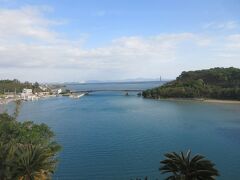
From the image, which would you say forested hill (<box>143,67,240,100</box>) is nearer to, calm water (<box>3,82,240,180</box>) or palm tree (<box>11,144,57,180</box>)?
calm water (<box>3,82,240,180</box>)

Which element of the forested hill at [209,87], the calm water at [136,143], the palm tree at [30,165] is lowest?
the calm water at [136,143]

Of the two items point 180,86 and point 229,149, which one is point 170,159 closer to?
point 229,149

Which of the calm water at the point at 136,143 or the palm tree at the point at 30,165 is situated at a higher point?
the palm tree at the point at 30,165

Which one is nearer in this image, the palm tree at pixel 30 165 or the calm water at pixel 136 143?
the palm tree at pixel 30 165

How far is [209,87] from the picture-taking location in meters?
164

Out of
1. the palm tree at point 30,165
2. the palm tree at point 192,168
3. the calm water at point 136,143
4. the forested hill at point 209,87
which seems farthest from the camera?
the forested hill at point 209,87

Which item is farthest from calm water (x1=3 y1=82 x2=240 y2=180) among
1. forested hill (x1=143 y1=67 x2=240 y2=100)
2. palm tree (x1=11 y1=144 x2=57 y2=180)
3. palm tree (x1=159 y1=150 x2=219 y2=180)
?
forested hill (x1=143 y1=67 x2=240 y2=100)

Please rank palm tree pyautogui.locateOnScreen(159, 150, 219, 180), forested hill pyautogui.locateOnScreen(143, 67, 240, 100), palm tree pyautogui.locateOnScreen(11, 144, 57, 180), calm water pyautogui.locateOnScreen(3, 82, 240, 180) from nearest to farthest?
palm tree pyautogui.locateOnScreen(159, 150, 219, 180) < palm tree pyautogui.locateOnScreen(11, 144, 57, 180) < calm water pyautogui.locateOnScreen(3, 82, 240, 180) < forested hill pyautogui.locateOnScreen(143, 67, 240, 100)

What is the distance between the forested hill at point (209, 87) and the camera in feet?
500

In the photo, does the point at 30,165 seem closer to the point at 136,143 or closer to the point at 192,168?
the point at 192,168

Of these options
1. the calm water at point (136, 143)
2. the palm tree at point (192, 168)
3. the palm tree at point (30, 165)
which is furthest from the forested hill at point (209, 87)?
the palm tree at point (30, 165)

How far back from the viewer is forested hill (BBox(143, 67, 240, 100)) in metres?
152

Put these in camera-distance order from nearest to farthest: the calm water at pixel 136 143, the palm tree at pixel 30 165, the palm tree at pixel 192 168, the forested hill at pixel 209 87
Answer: the palm tree at pixel 192 168 → the palm tree at pixel 30 165 → the calm water at pixel 136 143 → the forested hill at pixel 209 87

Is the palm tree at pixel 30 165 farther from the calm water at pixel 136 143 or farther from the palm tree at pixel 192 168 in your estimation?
the calm water at pixel 136 143
